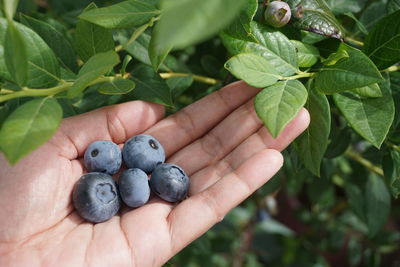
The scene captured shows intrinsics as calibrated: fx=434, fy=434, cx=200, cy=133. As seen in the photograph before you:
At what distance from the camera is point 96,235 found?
1.25 metres

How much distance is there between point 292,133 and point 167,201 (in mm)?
444

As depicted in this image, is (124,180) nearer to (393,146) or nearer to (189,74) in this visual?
(189,74)

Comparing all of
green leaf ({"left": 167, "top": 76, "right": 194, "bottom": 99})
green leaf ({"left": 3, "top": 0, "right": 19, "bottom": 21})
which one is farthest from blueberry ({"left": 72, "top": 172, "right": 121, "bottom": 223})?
green leaf ({"left": 3, "top": 0, "right": 19, "bottom": 21})

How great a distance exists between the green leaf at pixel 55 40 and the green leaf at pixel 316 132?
2.28 ft

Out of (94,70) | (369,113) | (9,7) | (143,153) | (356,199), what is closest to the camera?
(9,7)

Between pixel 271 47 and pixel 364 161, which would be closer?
pixel 271 47

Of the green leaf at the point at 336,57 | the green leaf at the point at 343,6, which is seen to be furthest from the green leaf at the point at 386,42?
the green leaf at the point at 343,6

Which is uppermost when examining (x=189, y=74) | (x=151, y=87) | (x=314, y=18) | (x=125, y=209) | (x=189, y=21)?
(x=189, y=21)

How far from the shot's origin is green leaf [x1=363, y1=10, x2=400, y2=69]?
109 cm

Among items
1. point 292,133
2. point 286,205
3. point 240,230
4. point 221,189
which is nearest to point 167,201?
point 221,189

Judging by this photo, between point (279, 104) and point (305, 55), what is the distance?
0.23 meters

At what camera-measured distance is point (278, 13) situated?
106 centimetres

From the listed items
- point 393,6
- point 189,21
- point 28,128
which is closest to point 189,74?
point 393,6

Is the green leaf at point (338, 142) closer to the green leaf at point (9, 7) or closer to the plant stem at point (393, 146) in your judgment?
the plant stem at point (393, 146)
